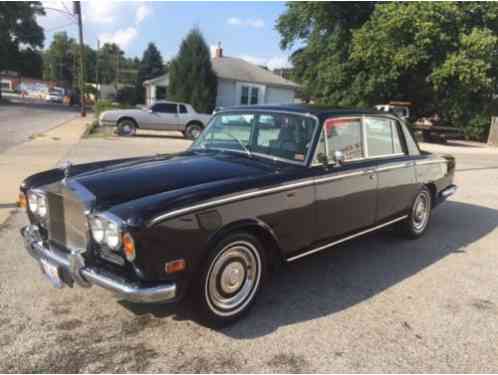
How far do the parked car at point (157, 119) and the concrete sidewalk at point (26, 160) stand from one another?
243 cm

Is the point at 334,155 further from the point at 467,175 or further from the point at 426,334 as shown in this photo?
the point at 467,175

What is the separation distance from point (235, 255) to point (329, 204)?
1.10m

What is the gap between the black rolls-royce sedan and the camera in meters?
2.57

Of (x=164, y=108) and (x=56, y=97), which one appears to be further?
(x=56, y=97)

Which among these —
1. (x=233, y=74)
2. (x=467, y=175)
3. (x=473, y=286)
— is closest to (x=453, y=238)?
(x=473, y=286)

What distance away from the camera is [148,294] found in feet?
8.20

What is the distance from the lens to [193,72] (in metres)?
25.2

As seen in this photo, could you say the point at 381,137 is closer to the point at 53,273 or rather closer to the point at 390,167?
the point at 390,167

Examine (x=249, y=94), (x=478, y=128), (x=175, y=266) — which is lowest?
(x=175, y=266)

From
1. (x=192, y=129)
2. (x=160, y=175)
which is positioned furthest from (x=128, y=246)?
(x=192, y=129)

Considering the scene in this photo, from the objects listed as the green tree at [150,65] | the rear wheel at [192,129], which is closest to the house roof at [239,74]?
the rear wheel at [192,129]

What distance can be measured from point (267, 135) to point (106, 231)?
1.90 metres

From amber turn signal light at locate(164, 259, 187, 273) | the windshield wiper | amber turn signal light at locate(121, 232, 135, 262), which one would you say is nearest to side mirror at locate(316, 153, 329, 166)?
the windshield wiper

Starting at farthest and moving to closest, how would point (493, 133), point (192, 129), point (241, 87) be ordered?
1. point (241, 87)
2. point (493, 133)
3. point (192, 129)
